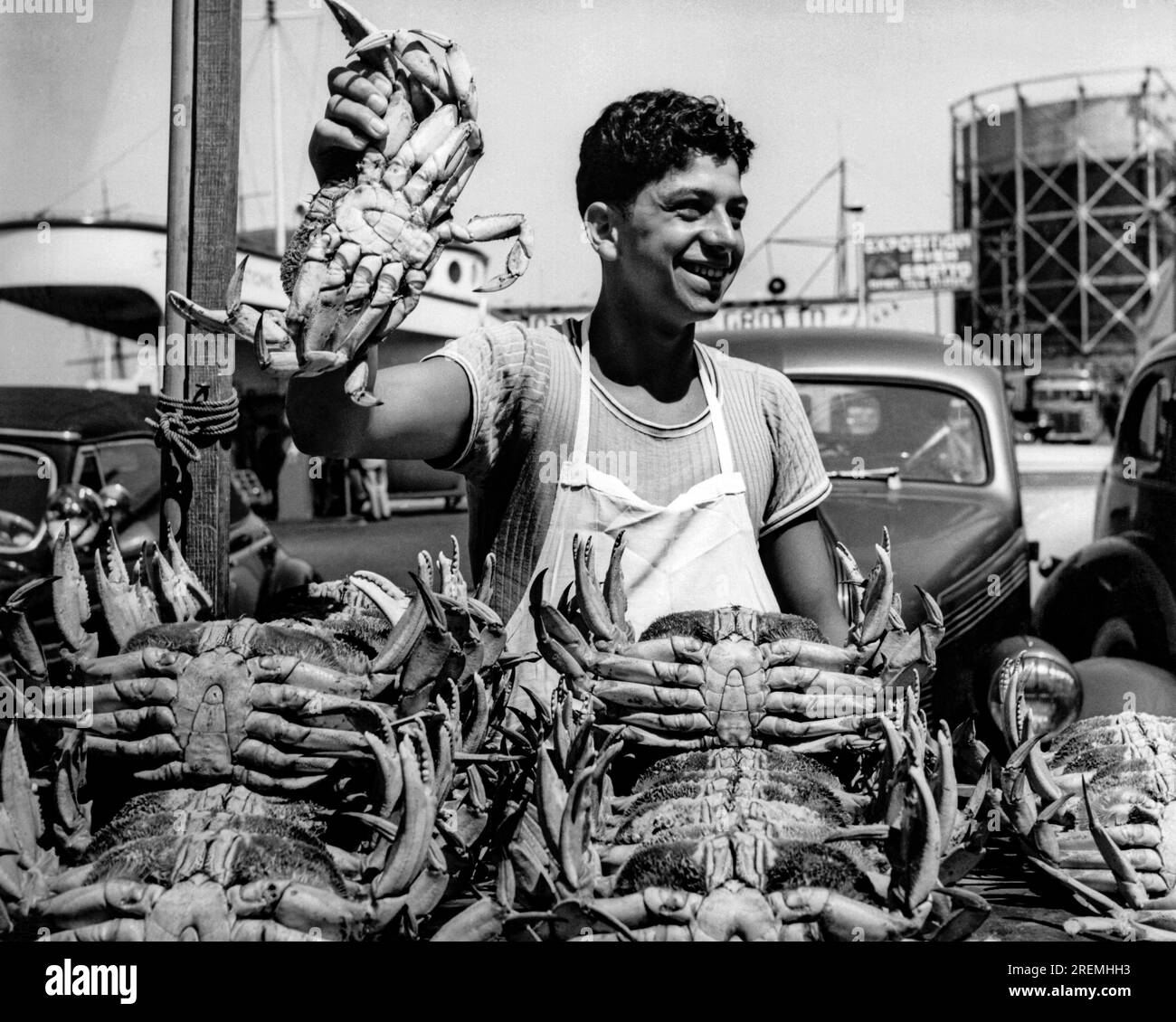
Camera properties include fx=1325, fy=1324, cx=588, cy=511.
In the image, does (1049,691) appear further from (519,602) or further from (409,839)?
(409,839)

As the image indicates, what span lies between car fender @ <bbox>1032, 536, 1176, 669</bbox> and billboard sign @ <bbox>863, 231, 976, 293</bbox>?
2.06 metres

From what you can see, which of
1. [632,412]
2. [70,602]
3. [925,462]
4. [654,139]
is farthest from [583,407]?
[925,462]

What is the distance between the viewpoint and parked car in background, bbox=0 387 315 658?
4422 mm

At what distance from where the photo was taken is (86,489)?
4922 millimetres

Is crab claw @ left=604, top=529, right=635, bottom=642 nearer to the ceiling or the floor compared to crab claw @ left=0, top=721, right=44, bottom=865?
nearer to the ceiling

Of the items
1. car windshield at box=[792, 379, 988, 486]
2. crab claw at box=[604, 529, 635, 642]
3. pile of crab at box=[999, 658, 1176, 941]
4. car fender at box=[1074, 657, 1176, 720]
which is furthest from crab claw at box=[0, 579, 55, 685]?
car windshield at box=[792, 379, 988, 486]

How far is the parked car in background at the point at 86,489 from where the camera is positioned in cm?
442

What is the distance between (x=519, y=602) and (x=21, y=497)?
3235mm

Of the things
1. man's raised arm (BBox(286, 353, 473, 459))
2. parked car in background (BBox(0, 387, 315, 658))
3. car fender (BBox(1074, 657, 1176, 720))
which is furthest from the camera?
parked car in background (BBox(0, 387, 315, 658))

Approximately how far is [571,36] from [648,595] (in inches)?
49.2

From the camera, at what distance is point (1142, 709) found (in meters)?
2.95

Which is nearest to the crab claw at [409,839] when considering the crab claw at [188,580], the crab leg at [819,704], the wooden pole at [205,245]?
the crab leg at [819,704]

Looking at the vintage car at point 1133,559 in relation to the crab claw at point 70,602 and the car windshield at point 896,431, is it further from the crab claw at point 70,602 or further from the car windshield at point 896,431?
the crab claw at point 70,602

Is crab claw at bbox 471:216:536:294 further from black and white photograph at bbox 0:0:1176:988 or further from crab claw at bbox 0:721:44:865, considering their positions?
crab claw at bbox 0:721:44:865
